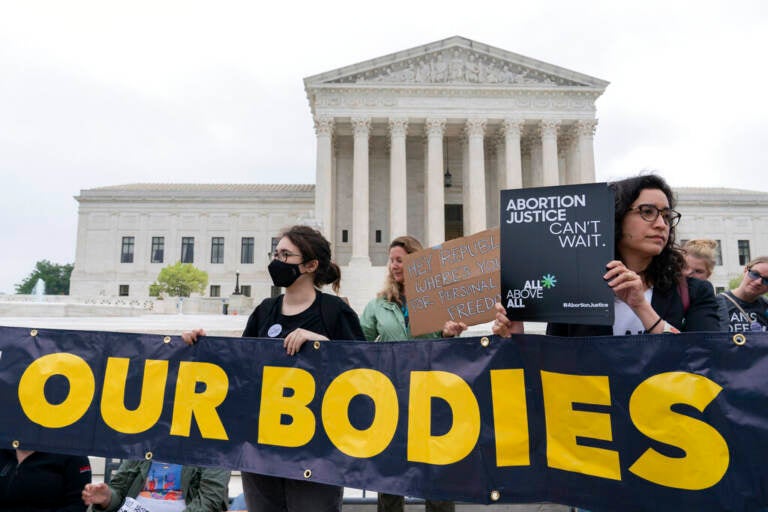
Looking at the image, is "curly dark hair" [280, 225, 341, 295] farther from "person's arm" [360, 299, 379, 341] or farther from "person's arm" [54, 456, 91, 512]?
"person's arm" [54, 456, 91, 512]

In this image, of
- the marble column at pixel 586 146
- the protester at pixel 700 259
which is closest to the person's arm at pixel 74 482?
the protester at pixel 700 259

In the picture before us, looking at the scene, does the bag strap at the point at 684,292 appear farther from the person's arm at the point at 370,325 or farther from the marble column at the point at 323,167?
the marble column at the point at 323,167

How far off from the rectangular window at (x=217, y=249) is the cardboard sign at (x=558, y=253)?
52.8 meters

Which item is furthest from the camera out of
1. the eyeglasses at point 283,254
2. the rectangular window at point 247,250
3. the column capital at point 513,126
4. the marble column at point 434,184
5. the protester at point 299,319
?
the rectangular window at point 247,250

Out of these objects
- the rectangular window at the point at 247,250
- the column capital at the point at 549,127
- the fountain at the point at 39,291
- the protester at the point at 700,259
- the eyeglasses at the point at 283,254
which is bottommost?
the eyeglasses at the point at 283,254

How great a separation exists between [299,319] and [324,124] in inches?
1382

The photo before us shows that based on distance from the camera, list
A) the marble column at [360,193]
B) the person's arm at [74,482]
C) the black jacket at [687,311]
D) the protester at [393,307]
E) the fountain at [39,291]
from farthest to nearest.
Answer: the marble column at [360,193]
the fountain at [39,291]
the protester at [393,307]
the person's arm at [74,482]
the black jacket at [687,311]

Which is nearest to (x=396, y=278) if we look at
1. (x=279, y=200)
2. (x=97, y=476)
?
(x=97, y=476)

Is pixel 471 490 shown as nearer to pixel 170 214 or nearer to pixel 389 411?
pixel 389 411

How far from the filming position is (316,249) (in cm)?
364

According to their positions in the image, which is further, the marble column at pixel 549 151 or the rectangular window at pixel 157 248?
the rectangular window at pixel 157 248

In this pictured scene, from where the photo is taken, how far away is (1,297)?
90.8 ft

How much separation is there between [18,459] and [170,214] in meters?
53.5

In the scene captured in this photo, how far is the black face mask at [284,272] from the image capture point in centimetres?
355
